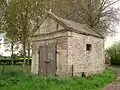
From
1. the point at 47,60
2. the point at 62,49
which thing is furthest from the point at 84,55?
the point at 47,60

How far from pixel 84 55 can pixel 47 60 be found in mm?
3027

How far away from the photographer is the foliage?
40.6 meters

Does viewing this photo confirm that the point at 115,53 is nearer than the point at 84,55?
No

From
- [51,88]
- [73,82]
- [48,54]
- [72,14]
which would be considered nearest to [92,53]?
[48,54]

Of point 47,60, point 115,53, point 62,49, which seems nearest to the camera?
point 62,49

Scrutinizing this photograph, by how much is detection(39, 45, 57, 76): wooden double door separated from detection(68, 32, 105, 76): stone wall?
1.51 metres

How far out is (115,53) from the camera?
42.8m

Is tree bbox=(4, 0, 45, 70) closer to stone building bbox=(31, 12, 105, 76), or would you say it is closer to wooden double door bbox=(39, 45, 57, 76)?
stone building bbox=(31, 12, 105, 76)

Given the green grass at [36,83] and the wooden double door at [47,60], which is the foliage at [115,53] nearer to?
the wooden double door at [47,60]

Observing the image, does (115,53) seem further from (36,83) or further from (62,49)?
(36,83)

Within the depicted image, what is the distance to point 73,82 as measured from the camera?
14320 millimetres

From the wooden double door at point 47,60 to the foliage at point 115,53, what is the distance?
24.1 m

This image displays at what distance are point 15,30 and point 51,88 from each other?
21355 millimetres

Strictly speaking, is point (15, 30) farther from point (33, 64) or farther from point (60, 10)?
point (33, 64)
